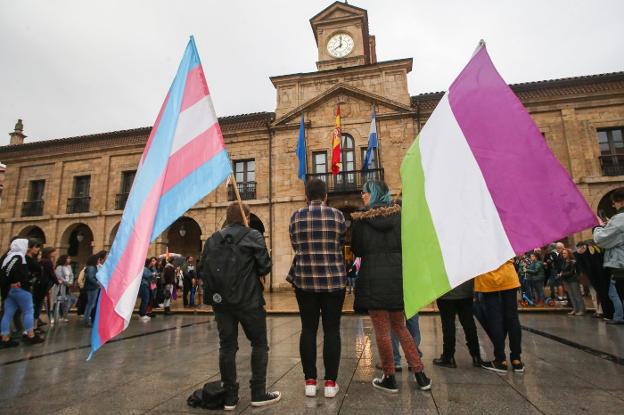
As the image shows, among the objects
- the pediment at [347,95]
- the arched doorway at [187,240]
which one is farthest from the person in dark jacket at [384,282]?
the arched doorway at [187,240]

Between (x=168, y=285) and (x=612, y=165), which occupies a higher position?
(x=612, y=165)

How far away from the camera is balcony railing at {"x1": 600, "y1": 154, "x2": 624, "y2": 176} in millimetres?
14820

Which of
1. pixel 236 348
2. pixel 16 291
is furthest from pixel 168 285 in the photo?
pixel 236 348

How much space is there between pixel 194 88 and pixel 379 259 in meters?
2.46

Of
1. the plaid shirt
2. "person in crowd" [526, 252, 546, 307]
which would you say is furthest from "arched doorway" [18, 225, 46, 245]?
"person in crowd" [526, 252, 546, 307]

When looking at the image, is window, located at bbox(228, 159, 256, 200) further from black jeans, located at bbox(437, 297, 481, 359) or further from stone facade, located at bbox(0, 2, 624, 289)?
black jeans, located at bbox(437, 297, 481, 359)

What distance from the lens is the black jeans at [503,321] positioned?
11.5 feet

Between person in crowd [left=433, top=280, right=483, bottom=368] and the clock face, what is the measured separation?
17703 millimetres

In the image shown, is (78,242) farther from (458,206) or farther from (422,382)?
(458,206)

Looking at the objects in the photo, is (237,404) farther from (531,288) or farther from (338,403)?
(531,288)

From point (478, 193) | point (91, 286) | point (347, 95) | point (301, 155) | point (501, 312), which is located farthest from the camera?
point (347, 95)

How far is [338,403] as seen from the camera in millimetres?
2666

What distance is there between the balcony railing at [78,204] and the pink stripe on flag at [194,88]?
790 inches

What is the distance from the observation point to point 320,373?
3.59 metres
